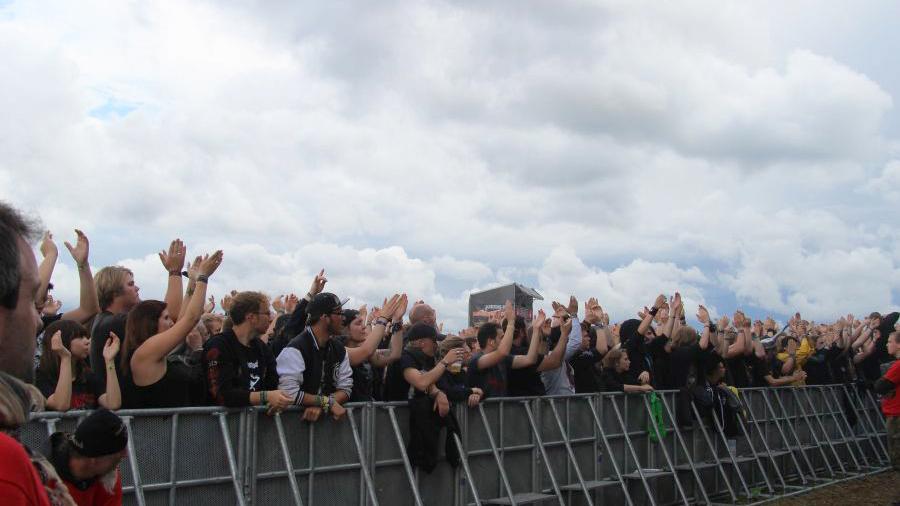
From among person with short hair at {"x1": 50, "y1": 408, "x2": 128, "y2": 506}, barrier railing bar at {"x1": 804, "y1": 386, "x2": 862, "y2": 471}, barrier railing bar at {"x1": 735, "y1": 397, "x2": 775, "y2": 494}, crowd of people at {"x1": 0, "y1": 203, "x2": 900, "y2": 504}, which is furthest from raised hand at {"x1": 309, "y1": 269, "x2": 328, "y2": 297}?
barrier railing bar at {"x1": 804, "y1": 386, "x2": 862, "y2": 471}

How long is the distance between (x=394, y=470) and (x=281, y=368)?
1618mm

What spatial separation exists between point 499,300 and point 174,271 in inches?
314

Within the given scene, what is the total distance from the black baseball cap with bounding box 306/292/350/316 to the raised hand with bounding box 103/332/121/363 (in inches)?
71.8

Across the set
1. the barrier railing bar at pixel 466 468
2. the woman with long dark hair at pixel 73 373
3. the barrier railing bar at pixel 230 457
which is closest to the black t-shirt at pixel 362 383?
the barrier railing bar at pixel 466 468

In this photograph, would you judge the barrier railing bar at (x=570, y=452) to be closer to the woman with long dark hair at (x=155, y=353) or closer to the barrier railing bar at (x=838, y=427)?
the woman with long dark hair at (x=155, y=353)

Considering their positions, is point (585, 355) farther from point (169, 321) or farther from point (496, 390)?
point (169, 321)

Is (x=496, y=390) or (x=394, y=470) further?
(x=496, y=390)

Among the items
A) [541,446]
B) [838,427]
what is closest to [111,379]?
[541,446]

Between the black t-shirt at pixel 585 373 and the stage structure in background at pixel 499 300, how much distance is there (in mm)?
1933

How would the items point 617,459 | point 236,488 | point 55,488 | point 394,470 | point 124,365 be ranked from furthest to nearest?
point 617,459, point 394,470, point 236,488, point 124,365, point 55,488

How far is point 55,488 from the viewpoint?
207cm

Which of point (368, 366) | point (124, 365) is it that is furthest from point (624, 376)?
point (124, 365)

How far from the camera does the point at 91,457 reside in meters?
3.87

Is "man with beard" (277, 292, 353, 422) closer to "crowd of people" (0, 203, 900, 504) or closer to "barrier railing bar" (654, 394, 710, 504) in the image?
"crowd of people" (0, 203, 900, 504)
